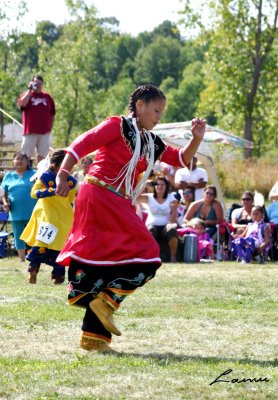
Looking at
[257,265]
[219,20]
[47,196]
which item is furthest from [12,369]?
[219,20]

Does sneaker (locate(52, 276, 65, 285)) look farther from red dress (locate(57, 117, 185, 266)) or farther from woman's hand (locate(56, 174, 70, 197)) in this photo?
woman's hand (locate(56, 174, 70, 197))

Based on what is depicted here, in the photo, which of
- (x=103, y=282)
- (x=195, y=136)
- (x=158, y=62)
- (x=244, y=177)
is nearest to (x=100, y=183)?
(x=103, y=282)

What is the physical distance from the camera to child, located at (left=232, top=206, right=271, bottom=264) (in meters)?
15.3

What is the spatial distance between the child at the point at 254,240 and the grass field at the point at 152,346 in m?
4.10

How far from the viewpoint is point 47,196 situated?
1066 centimetres

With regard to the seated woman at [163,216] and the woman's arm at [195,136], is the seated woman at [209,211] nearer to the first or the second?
the seated woman at [163,216]

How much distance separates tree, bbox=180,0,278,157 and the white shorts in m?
16.0

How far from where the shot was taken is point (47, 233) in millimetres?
10727

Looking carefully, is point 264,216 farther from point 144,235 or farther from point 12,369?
point 12,369

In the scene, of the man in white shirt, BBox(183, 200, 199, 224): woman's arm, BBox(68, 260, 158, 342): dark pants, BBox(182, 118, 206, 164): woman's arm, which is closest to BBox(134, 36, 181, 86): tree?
the man in white shirt

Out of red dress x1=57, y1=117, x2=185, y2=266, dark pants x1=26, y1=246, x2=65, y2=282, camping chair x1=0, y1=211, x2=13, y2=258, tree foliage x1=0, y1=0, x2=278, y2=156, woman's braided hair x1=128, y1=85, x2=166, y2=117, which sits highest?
tree foliage x1=0, y1=0, x2=278, y2=156

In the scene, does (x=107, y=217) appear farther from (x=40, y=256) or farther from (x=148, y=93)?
(x=40, y=256)

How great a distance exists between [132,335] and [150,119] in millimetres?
1641

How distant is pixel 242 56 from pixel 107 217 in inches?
1086
